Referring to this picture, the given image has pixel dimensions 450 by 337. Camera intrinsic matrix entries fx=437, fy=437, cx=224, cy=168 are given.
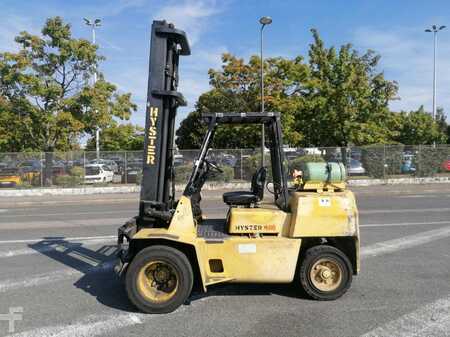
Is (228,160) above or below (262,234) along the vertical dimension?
above

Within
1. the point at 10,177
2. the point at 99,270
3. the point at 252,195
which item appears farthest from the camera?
the point at 10,177

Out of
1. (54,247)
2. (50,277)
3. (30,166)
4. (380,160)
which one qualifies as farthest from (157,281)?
(380,160)

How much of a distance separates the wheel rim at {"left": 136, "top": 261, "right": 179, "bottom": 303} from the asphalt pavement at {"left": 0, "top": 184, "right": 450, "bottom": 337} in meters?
0.24

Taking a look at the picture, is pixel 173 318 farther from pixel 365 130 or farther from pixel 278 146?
pixel 365 130

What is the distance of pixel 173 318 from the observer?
193 inches

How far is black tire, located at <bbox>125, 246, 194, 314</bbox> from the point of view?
5.05 meters

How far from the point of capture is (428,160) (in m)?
26.1

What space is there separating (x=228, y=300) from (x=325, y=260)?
1309 millimetres

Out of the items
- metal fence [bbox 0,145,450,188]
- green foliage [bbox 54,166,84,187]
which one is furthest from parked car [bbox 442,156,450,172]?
green foliage [bbox 54,166,84,187]

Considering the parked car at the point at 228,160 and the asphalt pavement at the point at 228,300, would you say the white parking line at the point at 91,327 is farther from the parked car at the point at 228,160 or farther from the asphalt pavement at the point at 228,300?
the parked car at the point at 228,160

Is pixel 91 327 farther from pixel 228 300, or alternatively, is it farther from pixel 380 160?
pixel 380 160

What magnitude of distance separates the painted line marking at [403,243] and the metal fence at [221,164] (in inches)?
461

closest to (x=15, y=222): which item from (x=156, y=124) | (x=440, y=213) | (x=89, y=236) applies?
(x=89, y=236)

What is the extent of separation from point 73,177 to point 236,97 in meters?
14.6
